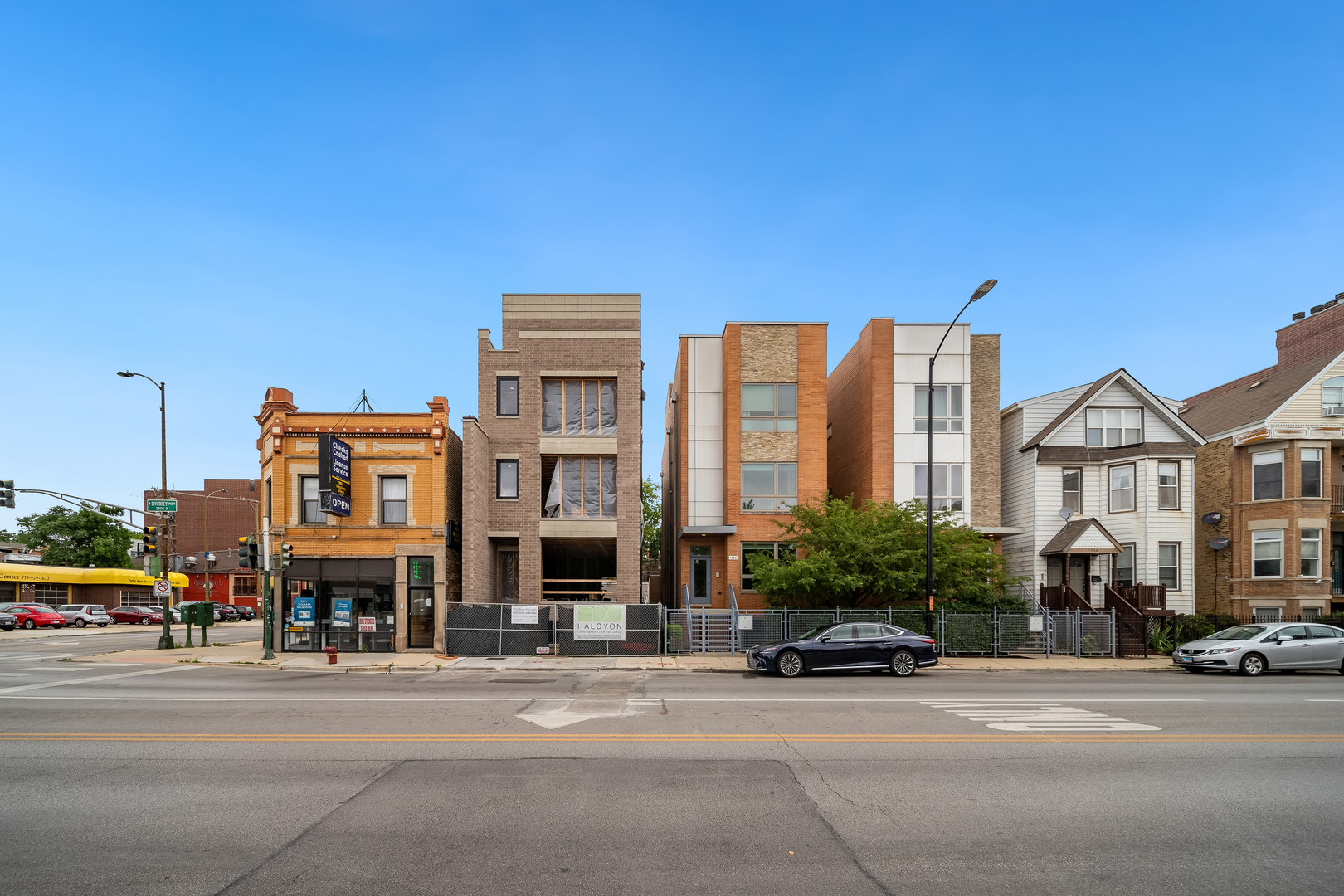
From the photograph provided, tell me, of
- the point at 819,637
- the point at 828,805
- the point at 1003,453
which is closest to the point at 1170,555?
the point at 1003,453

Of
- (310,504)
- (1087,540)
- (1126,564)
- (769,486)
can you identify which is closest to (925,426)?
(769,486)

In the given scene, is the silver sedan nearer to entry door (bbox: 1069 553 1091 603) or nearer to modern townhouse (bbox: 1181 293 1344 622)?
entry door (bbox: 1069 553 1091 603)

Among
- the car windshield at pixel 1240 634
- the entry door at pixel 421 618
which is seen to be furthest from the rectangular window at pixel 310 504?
the car windshield at pixel 1240 634

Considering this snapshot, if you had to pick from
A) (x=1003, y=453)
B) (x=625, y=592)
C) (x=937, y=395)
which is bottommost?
(x=625, y=592)

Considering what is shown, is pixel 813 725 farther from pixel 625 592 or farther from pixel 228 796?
pixel 625 592

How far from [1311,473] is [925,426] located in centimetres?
1466

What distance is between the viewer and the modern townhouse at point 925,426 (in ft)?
95.5

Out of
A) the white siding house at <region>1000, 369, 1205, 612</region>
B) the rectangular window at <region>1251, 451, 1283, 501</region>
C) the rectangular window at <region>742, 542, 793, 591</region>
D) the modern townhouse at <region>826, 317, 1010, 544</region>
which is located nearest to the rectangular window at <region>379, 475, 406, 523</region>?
the rectangular window at <region>742, 542, 793, 591</region>

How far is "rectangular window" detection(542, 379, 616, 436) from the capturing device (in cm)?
2714

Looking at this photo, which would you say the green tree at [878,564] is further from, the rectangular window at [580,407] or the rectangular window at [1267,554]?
the rectangular window at [1267,554]

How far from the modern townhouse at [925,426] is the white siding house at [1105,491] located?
166 cm

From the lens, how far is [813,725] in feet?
38.2

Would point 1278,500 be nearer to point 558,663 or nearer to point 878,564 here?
point 878,564

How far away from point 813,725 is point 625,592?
14.9 m
